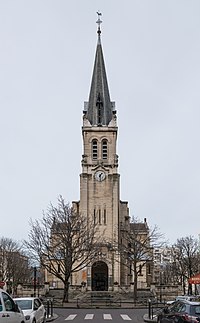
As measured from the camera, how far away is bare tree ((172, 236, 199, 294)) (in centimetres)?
7562

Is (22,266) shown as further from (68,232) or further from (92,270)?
(68,232)

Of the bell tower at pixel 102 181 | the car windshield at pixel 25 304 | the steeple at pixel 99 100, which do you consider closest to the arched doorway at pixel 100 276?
the bell tower at pixel 102 181

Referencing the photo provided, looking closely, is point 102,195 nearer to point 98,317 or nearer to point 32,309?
point 98,317

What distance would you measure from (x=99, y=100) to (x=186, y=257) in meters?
27.8

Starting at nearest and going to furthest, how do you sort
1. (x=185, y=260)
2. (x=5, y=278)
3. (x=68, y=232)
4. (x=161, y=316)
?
(x=161, y=316) → (x=68, y=232) → (x=185, y=260) → (x=5, y=278)

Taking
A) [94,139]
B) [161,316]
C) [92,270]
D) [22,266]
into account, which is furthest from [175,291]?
[161,316]

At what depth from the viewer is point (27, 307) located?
2145 cm

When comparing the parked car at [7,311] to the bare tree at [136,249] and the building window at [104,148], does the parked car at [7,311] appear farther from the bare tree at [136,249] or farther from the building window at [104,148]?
the building window at [104,148]

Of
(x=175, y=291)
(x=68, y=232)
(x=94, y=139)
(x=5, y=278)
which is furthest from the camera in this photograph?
(x=5, y=278)

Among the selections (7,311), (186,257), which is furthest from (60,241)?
(7,311)

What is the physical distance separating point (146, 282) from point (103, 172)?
19.0 meters

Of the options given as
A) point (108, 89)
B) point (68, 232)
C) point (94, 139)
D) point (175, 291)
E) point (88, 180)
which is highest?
point (108, 89)

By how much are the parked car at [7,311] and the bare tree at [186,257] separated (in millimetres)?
59803

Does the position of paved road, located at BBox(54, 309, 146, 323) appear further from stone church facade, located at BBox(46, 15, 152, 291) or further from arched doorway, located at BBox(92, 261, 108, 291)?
arched doorway, located at BBox(92, 261, 108, 291)
